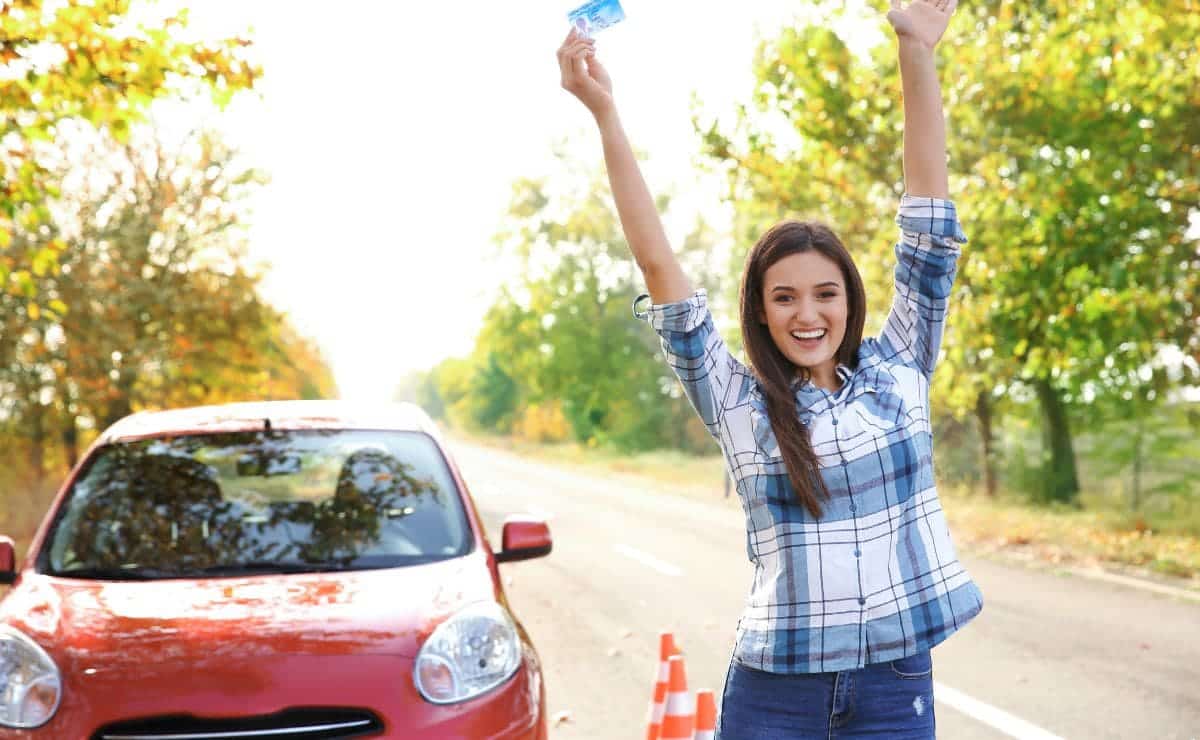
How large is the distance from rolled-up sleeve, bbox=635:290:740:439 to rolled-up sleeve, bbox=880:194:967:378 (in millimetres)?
363

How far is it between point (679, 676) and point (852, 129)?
48.8 feet

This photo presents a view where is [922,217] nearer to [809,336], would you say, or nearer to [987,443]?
[809,336]

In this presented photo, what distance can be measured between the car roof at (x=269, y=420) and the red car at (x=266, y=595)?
0.01 meters

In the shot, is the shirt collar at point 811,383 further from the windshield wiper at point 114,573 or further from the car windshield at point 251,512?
the windshield wiper at point 114,573

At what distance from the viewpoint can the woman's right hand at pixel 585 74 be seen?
2.50m

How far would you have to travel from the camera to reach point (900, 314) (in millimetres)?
2602

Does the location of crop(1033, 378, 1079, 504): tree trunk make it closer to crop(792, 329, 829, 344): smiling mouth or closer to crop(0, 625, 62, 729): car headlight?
crop(0, 625, 62, 729): car headlight

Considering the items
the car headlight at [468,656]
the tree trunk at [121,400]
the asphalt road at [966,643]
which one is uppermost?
the tree trunk at [121,400]

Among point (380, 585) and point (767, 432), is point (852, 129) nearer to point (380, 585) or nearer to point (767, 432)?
point (380, 585)

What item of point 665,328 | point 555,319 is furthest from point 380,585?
point 555,319

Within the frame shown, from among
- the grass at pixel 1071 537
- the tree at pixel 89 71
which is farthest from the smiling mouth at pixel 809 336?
the grass at pixel 1071 537

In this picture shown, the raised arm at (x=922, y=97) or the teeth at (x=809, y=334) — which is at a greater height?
the raised arm at (x=922, y=97)

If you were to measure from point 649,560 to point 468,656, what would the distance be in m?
9.55

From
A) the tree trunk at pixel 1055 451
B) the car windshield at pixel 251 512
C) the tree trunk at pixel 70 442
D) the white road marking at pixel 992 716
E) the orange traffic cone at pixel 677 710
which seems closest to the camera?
the car windshield at pixel 251 512
